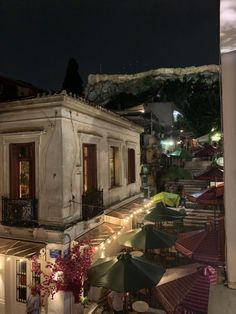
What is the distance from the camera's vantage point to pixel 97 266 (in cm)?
977

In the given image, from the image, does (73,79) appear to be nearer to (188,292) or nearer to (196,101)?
(196,101)

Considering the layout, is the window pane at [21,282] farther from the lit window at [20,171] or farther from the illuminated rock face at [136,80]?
the illuminated rock face at [136,80]

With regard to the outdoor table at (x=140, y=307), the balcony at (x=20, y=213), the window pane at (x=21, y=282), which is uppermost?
the balcony at (x=20, y=213)

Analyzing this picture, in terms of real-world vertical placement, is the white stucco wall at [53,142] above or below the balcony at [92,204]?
above

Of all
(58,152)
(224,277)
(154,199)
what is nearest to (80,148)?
(58,152)

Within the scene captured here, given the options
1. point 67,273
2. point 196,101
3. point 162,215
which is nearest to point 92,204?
point 67,273

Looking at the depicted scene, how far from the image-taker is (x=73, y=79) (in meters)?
48.4

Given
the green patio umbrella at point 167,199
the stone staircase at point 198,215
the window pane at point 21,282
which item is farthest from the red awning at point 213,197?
the window pane at point 21,282

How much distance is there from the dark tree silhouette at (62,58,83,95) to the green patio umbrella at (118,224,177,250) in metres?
38.2

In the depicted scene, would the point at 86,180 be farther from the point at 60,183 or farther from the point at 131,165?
the point at 131,165

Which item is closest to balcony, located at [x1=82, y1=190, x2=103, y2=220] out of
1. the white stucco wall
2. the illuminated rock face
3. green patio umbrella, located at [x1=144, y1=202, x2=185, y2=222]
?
the white stucco wall

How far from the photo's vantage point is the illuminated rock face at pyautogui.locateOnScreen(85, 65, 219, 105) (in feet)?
316

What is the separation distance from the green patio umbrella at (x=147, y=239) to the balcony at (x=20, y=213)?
429cm

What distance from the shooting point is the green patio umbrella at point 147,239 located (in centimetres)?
1227
